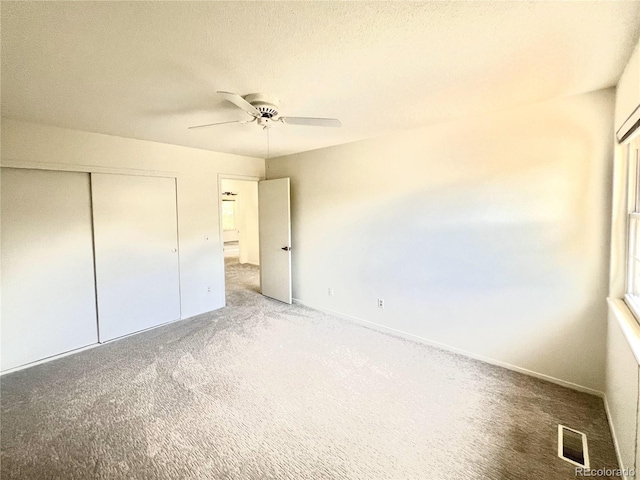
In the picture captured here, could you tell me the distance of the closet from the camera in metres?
2.71

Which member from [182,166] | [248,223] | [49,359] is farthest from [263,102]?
[248,223]

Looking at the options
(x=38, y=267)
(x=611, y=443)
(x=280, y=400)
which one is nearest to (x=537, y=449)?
(x=611, y=443)

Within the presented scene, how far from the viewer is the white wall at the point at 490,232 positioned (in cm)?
225

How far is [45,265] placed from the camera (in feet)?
9.44

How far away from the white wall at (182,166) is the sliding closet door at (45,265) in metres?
0.20

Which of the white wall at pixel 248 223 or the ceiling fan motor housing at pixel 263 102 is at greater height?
the ceiling fan motor housing at pixel 263 102

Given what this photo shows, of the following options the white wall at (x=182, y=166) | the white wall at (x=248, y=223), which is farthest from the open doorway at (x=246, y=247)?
the white wall at (x=182, y=166)

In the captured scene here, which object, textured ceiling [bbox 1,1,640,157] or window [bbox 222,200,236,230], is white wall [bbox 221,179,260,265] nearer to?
window [bbox 222,200,236,230]

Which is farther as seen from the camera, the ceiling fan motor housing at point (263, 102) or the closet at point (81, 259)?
the closet at point (81, 259)

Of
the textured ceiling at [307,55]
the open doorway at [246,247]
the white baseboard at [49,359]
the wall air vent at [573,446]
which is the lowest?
the wall air vent at [573,446]

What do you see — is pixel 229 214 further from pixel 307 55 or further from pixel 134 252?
pixel 307 55

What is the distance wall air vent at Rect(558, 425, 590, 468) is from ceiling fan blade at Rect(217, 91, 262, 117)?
2975 mm

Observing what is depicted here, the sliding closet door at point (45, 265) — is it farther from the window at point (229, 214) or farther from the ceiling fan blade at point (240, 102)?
the window at point (229, 214)

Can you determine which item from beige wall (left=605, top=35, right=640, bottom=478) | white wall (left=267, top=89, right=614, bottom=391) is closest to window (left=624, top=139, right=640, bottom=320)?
beige wall (left=605, top=35, right=640, bottom=478)
